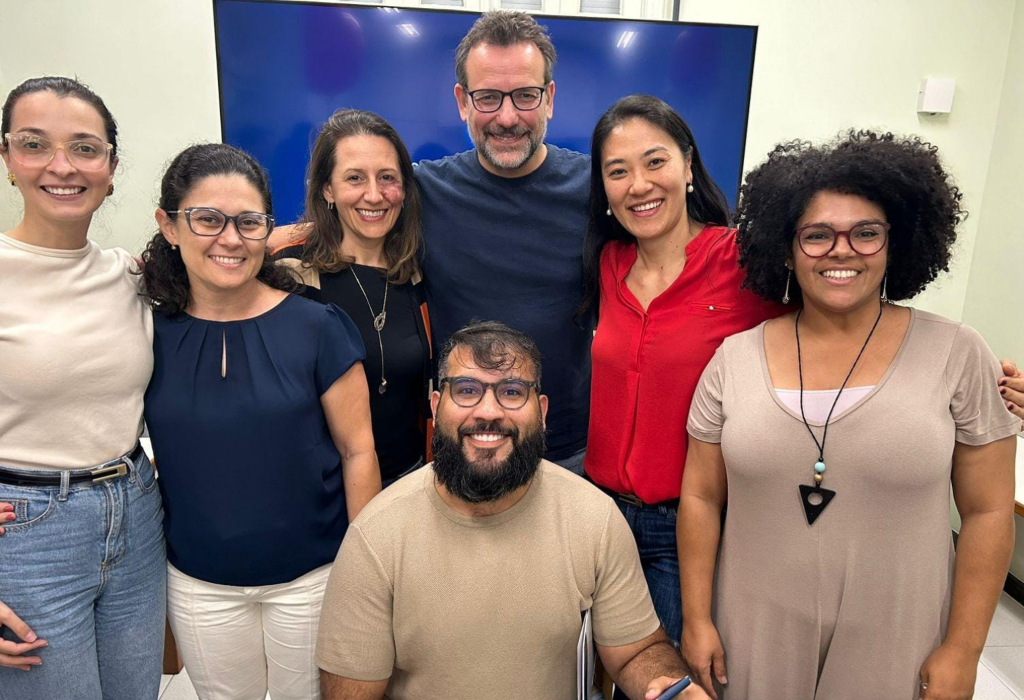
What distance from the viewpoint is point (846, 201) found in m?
1.35

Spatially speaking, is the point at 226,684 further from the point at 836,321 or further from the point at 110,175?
the point at 836,321

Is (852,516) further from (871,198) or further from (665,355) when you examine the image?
(871,198)

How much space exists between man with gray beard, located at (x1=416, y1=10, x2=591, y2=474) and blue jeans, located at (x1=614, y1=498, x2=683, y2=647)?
1.59ft

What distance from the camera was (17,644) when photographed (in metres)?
1.38

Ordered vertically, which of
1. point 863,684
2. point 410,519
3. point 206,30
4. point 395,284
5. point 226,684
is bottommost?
point 226,684

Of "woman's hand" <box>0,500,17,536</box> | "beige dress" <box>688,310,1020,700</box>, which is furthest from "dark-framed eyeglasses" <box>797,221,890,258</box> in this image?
"woman's hand" <box>0,500,17,536</box>

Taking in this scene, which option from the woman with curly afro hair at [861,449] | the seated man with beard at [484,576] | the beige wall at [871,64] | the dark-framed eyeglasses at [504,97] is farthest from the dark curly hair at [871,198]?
the beige wall at [871,64]

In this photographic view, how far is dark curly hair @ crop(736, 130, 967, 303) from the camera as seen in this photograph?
1334mm

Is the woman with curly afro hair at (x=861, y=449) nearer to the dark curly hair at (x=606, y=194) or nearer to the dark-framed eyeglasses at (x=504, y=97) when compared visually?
the dark curly hair at (x=606, y=194)

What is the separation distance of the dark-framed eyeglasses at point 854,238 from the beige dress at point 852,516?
0.19m

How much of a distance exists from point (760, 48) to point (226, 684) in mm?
3679

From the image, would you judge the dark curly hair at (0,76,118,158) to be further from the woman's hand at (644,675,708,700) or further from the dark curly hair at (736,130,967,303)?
the woman's hand at (644,675,708,700)

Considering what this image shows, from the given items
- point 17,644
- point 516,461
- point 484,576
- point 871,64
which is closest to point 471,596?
point 484,576

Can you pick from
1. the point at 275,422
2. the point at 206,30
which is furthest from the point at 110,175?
the point at 206,30
